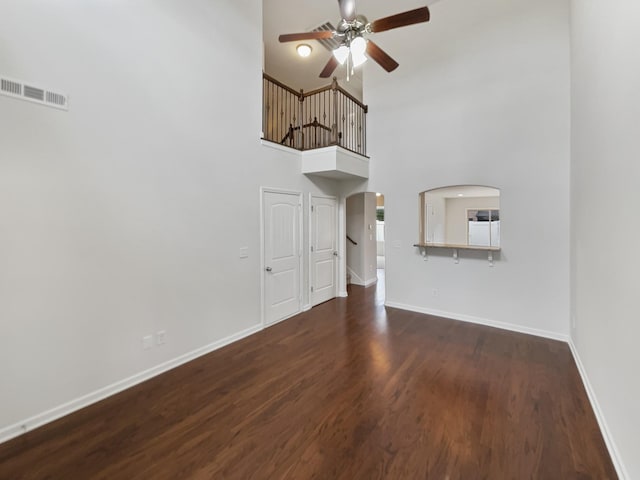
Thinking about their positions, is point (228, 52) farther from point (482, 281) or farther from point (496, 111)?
point (482, 281)

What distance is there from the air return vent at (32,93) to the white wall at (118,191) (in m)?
0.06

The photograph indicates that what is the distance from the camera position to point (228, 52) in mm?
3615

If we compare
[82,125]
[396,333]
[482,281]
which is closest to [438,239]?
[482,281]

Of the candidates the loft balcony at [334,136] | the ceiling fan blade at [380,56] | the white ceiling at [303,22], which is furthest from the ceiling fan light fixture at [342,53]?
the white ceiling at [303,22]

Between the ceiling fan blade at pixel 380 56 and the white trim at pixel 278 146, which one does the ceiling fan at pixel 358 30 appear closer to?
the ceiling fan blade at pixel 380 56

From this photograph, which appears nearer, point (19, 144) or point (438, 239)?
point (19, 144)

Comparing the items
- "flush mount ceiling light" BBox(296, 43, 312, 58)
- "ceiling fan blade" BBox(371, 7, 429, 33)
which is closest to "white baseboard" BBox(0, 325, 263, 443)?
"ceiling fan blade" BBox(371, 7, 429, 33)

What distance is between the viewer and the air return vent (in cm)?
204

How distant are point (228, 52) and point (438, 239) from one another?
25.5ft

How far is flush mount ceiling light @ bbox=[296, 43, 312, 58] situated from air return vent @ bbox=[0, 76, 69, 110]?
4494mm

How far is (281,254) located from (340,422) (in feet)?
8.66

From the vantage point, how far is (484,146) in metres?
4.17

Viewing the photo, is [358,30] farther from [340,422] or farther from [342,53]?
[340,422]

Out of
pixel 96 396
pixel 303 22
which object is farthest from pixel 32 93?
pixel 303 22
